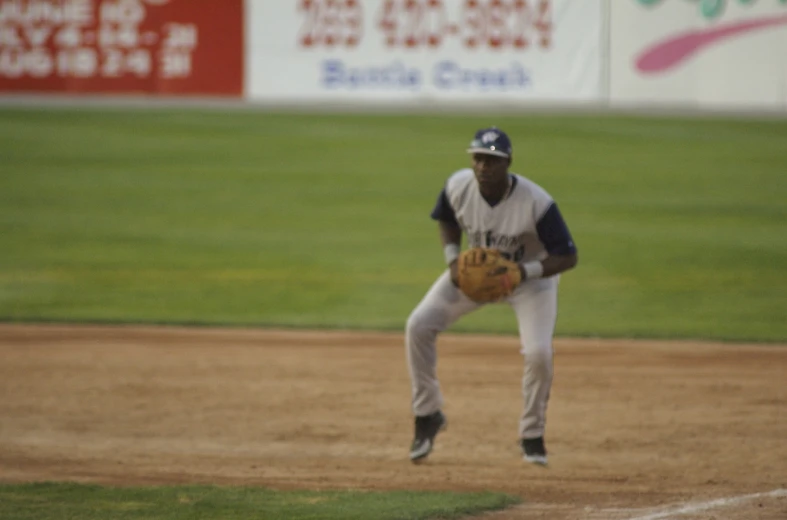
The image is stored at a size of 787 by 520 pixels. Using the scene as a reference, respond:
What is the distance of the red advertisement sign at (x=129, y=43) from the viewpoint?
23625 millimetres

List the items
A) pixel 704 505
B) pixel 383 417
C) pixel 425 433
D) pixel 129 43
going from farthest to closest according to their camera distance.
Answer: pixel 129 43 → pixel 383 417 → pixel 425 433 → pixel 704 505

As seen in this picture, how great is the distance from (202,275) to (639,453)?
6.86 m

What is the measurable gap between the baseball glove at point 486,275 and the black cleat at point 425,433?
71 cm

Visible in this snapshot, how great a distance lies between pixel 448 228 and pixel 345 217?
30.2 feet

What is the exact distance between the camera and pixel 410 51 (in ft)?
76.0

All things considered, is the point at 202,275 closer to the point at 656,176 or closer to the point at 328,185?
the point at 328,185

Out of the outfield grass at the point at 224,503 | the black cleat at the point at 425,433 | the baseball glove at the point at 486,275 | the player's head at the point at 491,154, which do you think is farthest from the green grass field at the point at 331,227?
the player's head at the point at 491,154

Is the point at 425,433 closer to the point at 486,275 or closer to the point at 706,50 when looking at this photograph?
the point at 486,275

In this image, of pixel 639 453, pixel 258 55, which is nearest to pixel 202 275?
pixel 639 453

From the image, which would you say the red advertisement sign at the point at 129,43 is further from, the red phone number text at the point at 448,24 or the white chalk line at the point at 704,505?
the white chalk line at the point at 704,505

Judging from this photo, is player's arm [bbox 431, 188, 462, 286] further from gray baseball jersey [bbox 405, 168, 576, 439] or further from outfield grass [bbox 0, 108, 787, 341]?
outfield grass [bbox 0, 108, 787, 341]

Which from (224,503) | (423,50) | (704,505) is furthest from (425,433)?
(423,50)

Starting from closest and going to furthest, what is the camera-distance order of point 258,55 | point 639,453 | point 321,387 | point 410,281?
point 639,453 < point 321,387 < point 410,281 < point 258,55

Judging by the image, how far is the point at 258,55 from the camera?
23.7m
